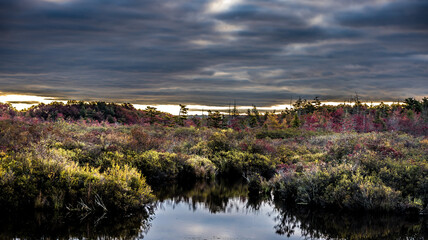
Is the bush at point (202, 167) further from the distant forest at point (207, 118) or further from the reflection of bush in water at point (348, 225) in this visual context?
the distant forest at point (207, 118)

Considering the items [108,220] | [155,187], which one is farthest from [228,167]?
[108,220]

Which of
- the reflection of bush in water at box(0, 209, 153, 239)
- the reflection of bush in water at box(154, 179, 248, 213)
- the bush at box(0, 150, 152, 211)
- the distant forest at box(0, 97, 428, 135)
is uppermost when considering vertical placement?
the distant forest at box(0, 97, 428, 135)

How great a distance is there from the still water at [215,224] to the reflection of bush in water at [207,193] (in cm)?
24

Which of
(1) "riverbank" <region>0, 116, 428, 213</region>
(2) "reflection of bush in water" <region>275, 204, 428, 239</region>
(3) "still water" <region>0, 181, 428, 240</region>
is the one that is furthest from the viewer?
(1) "riverbank" <region>0, 116, 428, 213</region>

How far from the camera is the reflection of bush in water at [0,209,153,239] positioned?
29.8 feet

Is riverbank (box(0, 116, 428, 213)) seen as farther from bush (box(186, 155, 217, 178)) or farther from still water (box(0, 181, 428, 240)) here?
still water (box(0, 181, 428, 240))

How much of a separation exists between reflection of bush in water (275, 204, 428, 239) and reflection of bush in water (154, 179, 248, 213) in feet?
7.91

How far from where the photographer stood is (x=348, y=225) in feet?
34.3

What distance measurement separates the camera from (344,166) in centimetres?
1336

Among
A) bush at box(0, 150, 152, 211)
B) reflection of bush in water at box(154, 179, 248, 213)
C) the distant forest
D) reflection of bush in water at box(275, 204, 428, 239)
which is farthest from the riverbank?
the distant forest

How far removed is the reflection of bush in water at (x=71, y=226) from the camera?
9086 millimetres

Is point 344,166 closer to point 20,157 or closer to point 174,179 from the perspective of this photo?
point 174,179

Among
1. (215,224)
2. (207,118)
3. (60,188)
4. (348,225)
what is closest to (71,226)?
(60,188)

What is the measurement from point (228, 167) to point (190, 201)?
6466mm
